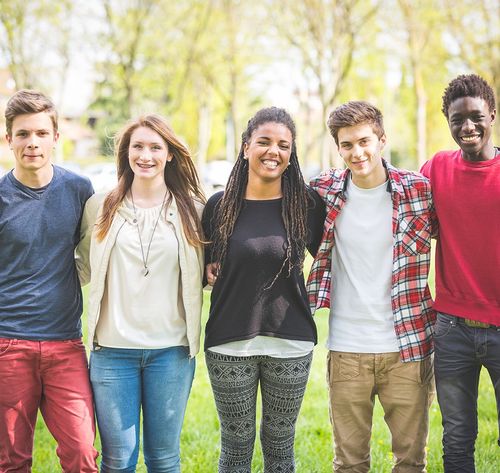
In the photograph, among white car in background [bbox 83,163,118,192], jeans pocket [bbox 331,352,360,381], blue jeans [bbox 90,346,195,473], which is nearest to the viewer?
blue jeans [bbox 90,346,195,473]

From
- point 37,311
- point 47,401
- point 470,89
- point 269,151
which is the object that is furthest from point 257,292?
point 470,89

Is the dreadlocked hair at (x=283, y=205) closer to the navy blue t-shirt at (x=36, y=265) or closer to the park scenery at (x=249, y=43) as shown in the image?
the navy blue t-shirt at (x=36, y=265)

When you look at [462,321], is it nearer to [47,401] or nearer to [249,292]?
[249,292]

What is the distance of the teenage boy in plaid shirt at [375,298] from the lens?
11.8 feet

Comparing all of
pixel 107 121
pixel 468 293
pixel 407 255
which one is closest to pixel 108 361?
pixel 407 255

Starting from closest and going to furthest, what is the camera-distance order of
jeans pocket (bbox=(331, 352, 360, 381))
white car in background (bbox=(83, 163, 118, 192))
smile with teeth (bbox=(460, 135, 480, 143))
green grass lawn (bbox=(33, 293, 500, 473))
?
smile with teeth (bbox=(460, 135, 480, 143)) → jeans pocket (bbox=(331, 352, 360, 381)) → white car in background (bbox=(83, 163, 118, 192)) → green grass lawn (bbox=(33, 293, 500, 473))

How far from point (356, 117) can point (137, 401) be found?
6.39 feet

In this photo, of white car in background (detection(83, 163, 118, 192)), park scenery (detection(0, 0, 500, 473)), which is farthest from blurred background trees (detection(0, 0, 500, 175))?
white car in background (detection(83, 163, 118, 192))

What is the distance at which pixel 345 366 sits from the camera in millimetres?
3635

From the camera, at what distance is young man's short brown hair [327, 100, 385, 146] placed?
3594 mm

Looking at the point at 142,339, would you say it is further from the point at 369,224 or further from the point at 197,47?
the point at 197,47

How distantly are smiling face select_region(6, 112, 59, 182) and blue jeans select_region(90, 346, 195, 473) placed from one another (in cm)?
105

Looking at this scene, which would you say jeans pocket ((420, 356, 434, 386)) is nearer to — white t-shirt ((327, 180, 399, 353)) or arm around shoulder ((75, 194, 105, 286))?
white t-shirt ((327, 180, 399, 353))

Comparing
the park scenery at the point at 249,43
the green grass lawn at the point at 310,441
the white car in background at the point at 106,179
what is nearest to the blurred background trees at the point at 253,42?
the park scenery at the point at 249,43
